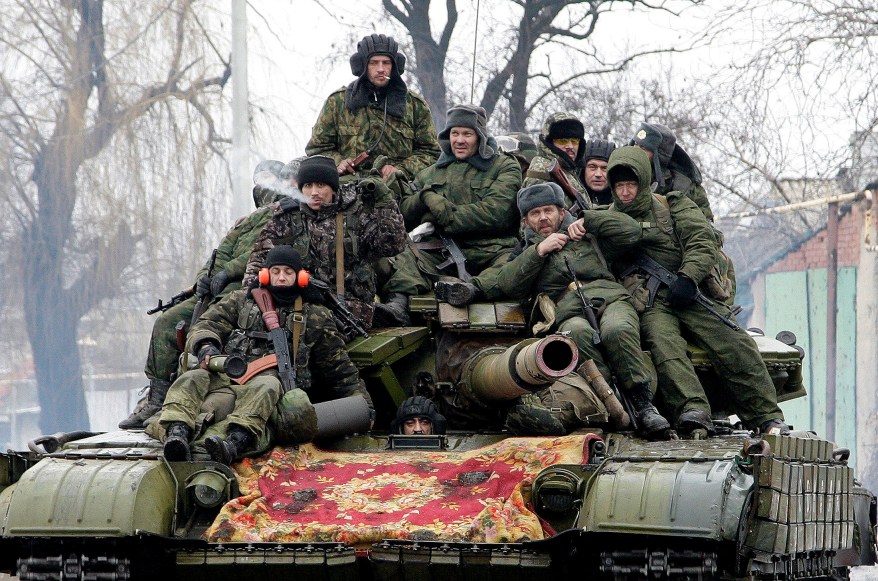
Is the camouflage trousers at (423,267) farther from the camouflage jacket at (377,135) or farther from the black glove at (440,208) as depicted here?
the camouflage jacket at (377,135)

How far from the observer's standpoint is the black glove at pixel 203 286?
14180mm

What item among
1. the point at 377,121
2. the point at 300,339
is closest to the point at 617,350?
the point at 300,339

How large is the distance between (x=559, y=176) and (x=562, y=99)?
11601mm

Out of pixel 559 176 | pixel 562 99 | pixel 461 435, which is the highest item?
pixel 562 99

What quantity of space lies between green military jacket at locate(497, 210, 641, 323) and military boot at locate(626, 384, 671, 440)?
2.81ft

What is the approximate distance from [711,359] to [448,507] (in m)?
3.20

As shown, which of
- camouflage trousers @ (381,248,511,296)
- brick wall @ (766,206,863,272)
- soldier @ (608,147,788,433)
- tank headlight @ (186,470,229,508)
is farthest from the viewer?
brick wall @ (766,206,863,272)

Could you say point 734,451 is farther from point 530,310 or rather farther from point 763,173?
point 763,173

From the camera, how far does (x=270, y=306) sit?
→ 12.4 metres

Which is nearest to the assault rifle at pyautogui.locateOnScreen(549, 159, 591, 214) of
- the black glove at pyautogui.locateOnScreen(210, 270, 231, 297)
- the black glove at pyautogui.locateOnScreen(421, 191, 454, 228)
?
the black glove at pyautogui.locateOnScreen(421, 191, 454, 228)

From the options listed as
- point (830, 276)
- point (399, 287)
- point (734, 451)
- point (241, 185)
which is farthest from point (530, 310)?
point (830, 276)

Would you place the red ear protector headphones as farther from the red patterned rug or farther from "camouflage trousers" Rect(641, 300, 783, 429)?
"camouflage trousers" Rect(641, 300, 783, 429)

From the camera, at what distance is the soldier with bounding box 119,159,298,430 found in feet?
45.7

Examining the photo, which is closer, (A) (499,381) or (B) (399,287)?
(A) (499,381)
